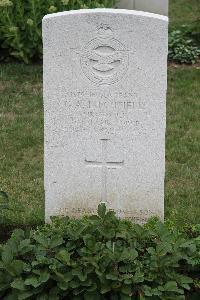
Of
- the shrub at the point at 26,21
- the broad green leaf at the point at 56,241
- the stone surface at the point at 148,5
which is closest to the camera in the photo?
the broad green leaf at the point at 56,241

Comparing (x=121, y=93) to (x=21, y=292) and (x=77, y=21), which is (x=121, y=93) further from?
(x=21, y=292)

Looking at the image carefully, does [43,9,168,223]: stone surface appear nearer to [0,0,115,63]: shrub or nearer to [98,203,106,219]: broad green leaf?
[98,203,106,219]: broad green leaf

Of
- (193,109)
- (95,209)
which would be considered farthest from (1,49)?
(95,209)

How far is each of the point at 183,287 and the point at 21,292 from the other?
0.91m

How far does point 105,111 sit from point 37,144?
7.37 feet

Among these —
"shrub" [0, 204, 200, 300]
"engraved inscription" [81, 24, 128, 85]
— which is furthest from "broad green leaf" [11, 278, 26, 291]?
"engraved inscription" [81, 24, 128, 85]

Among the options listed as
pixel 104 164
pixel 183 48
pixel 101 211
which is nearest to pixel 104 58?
pixel 104 164

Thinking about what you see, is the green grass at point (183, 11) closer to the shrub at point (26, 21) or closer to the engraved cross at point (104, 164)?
the shrub at point (26, 21)

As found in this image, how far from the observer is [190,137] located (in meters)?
6.93

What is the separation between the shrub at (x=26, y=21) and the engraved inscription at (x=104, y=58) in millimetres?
3875

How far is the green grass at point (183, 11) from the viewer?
37.2 ft

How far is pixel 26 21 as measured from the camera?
28.1ft

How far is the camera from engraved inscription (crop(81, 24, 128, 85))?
14.8 feet

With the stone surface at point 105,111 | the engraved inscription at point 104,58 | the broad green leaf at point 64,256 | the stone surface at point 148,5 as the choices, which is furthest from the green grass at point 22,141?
the stone surface at point 148,5
